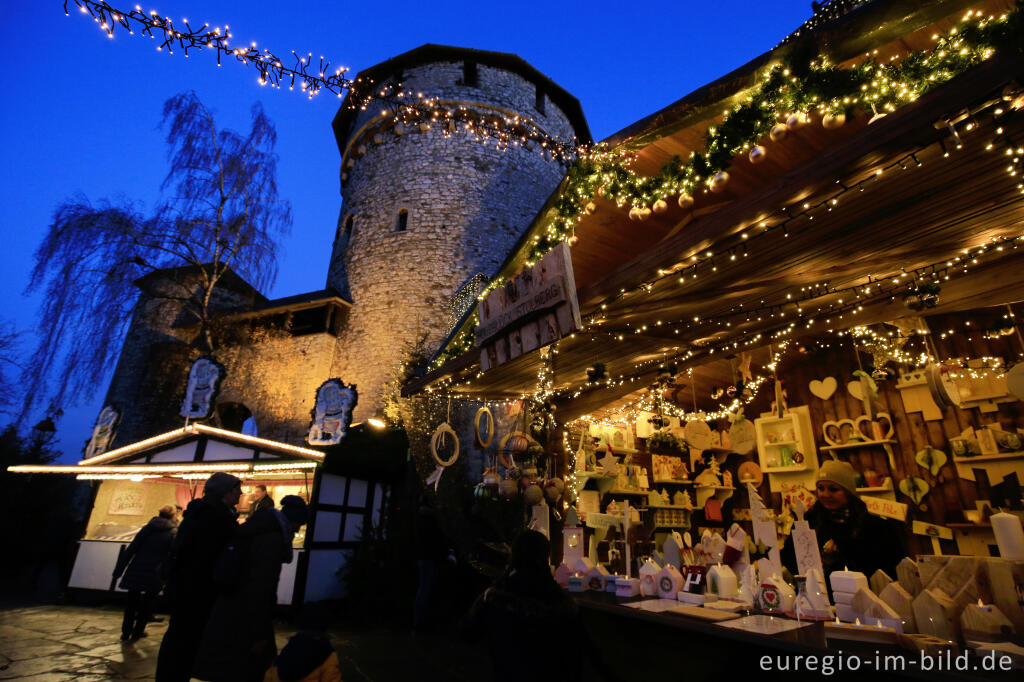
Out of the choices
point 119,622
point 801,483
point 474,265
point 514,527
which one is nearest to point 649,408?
point 801,483

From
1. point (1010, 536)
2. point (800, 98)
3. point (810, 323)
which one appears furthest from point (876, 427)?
point (800, 98)

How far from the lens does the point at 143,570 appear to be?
5.33m

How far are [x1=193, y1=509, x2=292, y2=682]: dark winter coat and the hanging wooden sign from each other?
2.01 metres

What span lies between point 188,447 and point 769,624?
29.4 ft

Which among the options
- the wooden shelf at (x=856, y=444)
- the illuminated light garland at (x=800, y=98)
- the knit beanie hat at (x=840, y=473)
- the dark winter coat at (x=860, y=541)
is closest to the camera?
the illuminated light garland at (x=800, y=98)

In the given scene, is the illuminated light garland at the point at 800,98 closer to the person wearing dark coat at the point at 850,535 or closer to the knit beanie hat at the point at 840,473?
the person wearing dark coat at the point at 850,535

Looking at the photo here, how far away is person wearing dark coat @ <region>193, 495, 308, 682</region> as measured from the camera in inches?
112

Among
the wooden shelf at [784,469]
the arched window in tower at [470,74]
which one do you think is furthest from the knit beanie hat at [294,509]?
the arched window in tower at [470,74]

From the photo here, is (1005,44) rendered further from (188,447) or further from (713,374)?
(188,447)

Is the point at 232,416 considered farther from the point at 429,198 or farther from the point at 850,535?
the point at 850,535

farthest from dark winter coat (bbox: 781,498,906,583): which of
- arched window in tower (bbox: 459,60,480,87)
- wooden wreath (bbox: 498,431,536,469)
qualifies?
arched window in tower (bbox: 459,60,480,87)

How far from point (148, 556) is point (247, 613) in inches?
141

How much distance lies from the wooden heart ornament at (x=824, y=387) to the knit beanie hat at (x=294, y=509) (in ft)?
19.3

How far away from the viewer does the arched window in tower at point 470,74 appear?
15422mm
